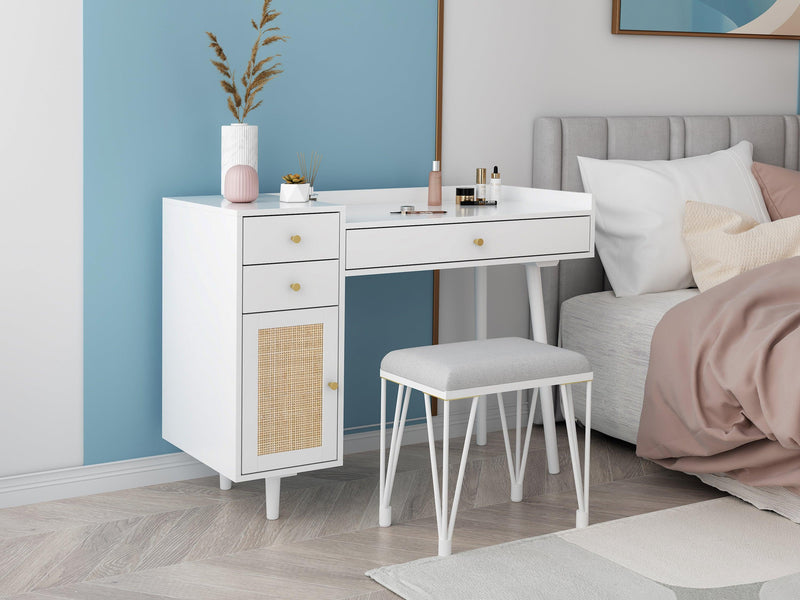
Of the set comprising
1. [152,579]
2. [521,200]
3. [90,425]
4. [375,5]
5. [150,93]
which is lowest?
[152,579]

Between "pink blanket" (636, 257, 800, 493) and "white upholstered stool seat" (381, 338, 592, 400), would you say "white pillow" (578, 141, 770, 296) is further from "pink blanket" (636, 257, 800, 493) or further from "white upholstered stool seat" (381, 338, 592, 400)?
"white upholstered stool seat" (381, 338, 592, 400)

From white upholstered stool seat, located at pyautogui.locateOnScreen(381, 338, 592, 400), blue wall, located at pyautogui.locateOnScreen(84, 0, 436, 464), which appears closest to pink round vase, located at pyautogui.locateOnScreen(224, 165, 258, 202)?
blue wall, located at pyautogui.locateOnScreen(84, 0, 436, 464)

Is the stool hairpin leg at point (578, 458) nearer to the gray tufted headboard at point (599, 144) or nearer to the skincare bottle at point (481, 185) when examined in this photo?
the skincare bottle at point (481, 185)

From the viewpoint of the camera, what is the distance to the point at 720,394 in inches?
98.3

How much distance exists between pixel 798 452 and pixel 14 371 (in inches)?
76.3

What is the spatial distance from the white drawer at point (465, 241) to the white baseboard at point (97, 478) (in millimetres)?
814

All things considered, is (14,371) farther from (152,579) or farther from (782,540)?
(782,540)

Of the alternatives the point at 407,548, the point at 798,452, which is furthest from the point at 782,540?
the point at 407,548

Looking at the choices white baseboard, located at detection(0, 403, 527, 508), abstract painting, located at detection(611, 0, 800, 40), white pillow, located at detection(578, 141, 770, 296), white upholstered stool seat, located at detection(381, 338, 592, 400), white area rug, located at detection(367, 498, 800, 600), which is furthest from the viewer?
abstract painting, located at detection(611, 0, 800, 40)

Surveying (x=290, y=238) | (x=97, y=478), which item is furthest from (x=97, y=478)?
(x=290, y=238)

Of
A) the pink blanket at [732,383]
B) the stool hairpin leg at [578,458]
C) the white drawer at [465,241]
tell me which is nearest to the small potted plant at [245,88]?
the white drawer at [465,241]

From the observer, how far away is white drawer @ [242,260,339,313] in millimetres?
2389

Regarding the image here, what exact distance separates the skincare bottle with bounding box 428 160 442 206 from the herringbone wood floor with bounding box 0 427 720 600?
78 cm

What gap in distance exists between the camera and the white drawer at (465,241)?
2533mm
